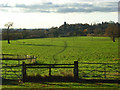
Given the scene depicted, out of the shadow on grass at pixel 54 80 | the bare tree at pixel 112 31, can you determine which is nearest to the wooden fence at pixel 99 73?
the shadow on grass at pixel 54 80

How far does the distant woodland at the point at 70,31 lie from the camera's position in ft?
186

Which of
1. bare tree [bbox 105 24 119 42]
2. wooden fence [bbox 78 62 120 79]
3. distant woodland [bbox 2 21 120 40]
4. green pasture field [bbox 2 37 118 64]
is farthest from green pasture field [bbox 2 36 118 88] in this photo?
bare tree [bbox 105 24 119 42]

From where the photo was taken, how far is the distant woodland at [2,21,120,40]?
56.7m

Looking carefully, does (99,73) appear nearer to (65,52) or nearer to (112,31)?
(65,52)

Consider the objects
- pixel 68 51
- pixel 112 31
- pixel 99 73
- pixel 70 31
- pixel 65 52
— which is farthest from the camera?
pixel 70 31

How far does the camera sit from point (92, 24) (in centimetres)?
5625

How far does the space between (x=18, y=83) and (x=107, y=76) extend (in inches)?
206

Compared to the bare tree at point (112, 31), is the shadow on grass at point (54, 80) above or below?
below

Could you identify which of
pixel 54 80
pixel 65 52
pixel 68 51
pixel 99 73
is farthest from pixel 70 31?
pixel 54 80

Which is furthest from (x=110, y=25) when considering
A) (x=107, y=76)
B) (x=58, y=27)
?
(x=107, y=76)

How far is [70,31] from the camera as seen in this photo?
58375mm

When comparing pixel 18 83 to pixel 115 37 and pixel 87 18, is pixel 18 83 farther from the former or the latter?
pixel 115 37

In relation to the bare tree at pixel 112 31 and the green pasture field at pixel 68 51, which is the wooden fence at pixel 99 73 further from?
the bare tree at pixel 112 31

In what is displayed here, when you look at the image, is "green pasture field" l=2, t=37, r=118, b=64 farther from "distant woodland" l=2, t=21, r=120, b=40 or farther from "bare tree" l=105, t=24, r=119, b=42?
"bare tree" l=105, t=24, r=119, b=42
